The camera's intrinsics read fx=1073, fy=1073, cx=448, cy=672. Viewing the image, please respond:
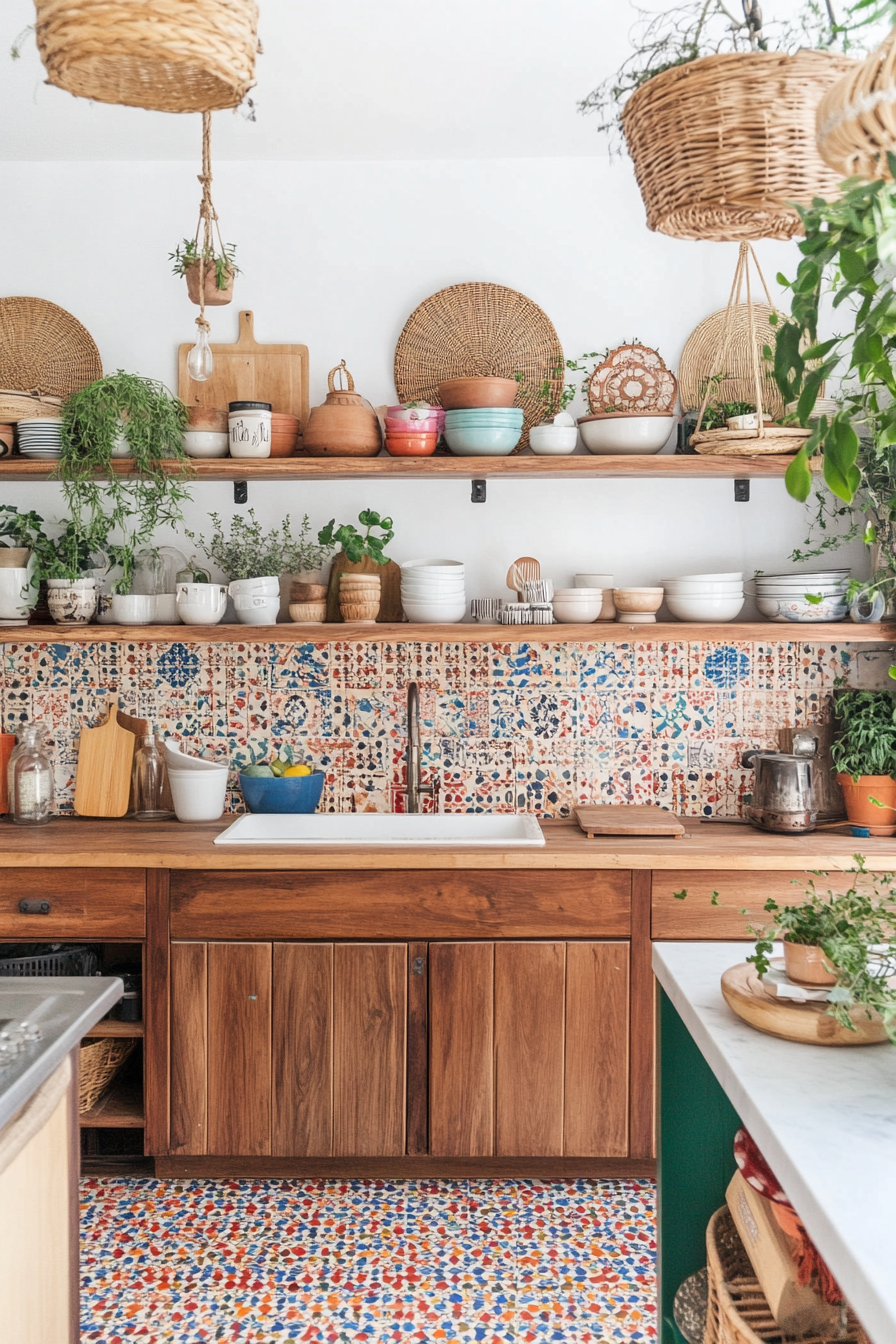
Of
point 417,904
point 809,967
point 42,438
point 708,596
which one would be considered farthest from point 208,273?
point 809,967

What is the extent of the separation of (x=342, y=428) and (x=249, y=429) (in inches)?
10.8

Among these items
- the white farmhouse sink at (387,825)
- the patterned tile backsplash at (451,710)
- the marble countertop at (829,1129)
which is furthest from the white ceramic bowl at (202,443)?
the marble countertop at (829,1129)

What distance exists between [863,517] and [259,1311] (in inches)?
109

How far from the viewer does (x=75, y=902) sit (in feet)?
9.56

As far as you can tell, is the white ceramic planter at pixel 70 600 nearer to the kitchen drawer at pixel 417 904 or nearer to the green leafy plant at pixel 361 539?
the green leafy plant at pixel 361 539

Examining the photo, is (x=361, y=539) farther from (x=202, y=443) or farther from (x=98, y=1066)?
(x=98, y=1066)

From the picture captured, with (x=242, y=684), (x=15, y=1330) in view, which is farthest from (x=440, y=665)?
(x=15, y=1330)

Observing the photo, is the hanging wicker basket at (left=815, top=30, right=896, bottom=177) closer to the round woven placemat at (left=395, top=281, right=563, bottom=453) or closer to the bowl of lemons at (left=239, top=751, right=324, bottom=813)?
the round woven placemat at (left=395, top=281, right=563, bottom=453)

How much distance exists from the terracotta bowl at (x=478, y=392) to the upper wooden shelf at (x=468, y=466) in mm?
167

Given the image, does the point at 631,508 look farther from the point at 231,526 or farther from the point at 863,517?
the point at 231,526

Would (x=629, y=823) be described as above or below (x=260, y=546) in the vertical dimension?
below

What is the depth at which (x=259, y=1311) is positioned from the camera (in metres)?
2.41

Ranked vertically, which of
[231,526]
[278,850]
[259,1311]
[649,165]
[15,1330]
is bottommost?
[259,1311]

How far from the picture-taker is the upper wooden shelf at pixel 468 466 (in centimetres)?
313
